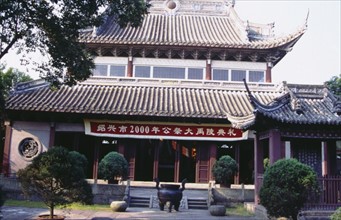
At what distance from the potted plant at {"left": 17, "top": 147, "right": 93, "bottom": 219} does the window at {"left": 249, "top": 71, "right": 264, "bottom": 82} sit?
12.3 m

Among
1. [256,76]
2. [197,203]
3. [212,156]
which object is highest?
[256,76]

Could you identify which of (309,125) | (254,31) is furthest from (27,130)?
(254,31)

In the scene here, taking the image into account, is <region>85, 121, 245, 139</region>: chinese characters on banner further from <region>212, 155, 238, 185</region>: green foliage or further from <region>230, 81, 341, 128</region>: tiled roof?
<region>230, 81, 341, 128</region>: tiled roof

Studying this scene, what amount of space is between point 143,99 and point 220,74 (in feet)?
14.5

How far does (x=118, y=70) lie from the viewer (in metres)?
18.9

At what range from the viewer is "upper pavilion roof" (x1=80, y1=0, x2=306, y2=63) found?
17922 millimetres

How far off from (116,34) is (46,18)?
11.1 metres

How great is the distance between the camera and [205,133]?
15.9 meters

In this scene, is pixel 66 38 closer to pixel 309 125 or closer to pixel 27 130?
pixel 309 125

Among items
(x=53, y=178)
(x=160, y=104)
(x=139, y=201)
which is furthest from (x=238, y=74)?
(x=53, y=178)

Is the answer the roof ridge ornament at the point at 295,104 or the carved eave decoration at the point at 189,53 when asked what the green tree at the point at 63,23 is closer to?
the roof ridge ornament at the point at 295,104

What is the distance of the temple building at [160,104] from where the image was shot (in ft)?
51.5

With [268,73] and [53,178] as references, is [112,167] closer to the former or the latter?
[53,178]

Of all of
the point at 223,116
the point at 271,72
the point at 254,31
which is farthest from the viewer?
the point at 254,31
